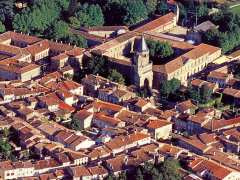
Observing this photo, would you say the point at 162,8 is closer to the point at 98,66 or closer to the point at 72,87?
the point at 98,66

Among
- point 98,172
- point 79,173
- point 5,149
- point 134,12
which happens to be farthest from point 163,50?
point 79,173

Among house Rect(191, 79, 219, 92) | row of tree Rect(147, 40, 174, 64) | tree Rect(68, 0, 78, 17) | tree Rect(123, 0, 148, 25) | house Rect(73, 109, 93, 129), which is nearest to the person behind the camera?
house Rect(73, 109, 93, 129)

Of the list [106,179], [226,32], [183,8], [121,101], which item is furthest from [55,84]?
[183,8]

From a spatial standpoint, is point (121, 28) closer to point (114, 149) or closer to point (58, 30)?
point (58, 30)

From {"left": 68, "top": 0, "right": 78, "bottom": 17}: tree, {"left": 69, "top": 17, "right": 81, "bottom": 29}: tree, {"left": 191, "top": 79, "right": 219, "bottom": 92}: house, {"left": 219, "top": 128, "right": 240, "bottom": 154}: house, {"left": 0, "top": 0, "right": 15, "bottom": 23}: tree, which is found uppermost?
{"left": 0, "top": 0, "right": 15, "bottom": 23}: tree

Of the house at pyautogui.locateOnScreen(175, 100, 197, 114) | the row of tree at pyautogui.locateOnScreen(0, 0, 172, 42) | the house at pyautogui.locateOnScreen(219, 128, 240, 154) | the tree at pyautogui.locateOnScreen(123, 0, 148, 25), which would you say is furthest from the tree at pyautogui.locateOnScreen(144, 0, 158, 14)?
the house at pyautogui.locateOnScreen(219, 128, 240, 154)

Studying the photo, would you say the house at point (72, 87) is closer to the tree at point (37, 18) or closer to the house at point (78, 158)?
the house at point (78, 158)

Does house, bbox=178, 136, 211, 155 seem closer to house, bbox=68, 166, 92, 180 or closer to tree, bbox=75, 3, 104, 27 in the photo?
house, bbox=68, 166, 92, 180
